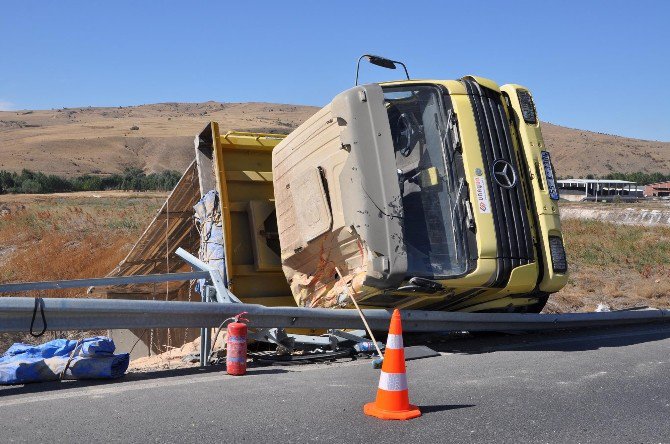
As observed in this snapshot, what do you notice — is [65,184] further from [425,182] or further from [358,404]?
[358,404]

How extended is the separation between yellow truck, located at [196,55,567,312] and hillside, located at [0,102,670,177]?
250 feet

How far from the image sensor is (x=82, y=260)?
50.9 ft

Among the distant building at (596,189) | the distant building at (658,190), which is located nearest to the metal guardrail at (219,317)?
the distant building at (596,189)

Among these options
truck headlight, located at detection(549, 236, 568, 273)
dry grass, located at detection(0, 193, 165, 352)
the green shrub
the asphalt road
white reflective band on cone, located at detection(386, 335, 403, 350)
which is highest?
the green shrub

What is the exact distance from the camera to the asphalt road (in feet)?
12.3

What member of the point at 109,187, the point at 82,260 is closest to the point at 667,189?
the point at 109,187

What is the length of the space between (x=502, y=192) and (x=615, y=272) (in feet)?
27.6

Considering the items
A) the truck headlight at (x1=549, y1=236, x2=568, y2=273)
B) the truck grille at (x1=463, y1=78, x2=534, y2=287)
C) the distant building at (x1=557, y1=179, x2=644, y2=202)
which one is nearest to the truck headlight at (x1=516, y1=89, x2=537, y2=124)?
the truck grille at (x1=463, y1=78, x2=534, y2=287)

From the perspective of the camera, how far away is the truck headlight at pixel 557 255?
647cm

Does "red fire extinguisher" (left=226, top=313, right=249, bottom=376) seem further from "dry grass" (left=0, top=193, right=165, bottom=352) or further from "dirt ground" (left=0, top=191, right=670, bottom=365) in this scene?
"dry grass" (left=0, top=193, right=165, bottom=352)

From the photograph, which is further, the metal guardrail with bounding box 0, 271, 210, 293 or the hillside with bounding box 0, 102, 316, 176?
the hillside with bounding box 0, 102, 316, 176

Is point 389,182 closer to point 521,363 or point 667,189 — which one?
point 521,363

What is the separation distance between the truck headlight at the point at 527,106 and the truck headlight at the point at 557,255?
1.09 m

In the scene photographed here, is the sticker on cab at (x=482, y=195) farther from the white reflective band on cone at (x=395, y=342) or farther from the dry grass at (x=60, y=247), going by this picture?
the dry grass at (x=60, y=247)
